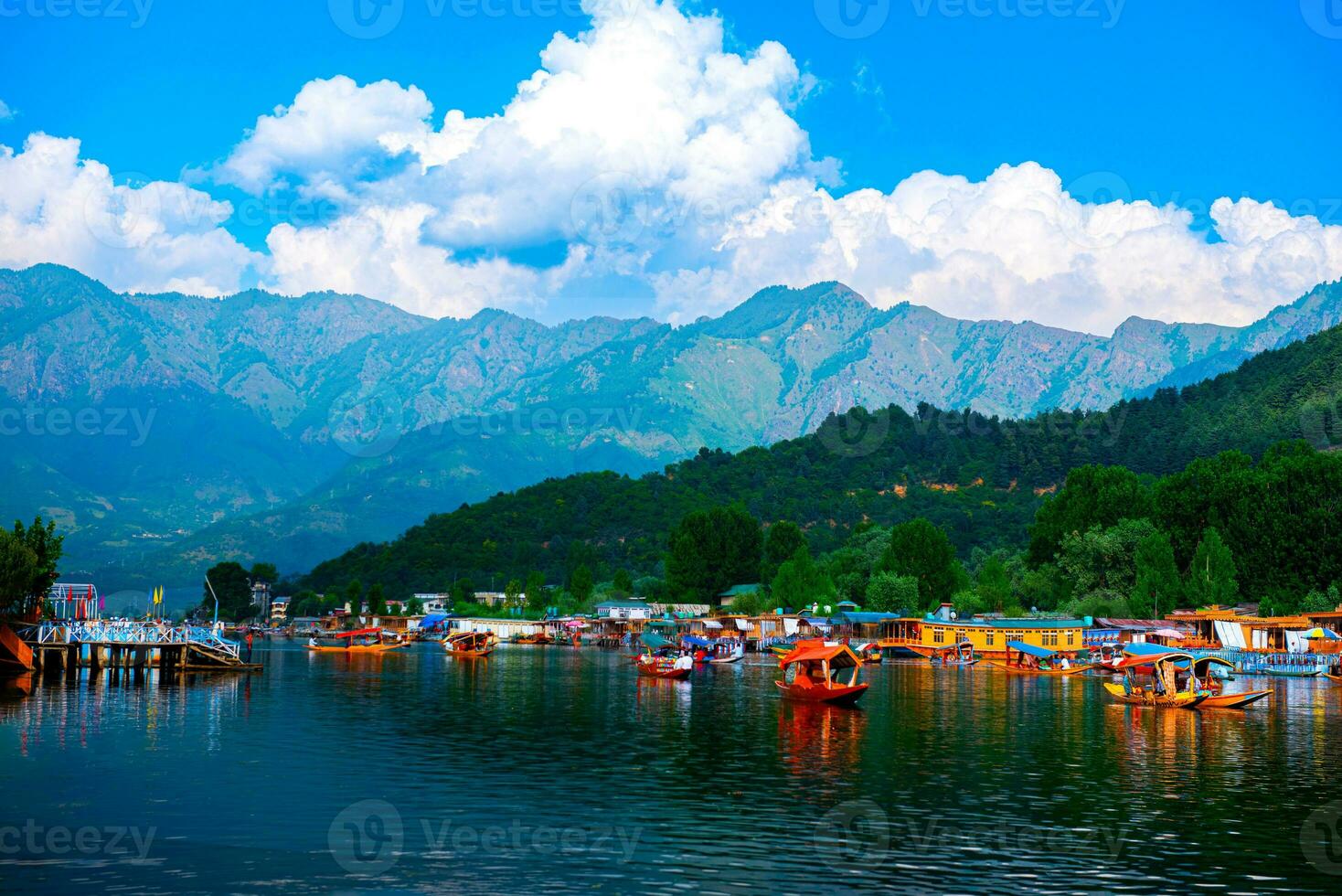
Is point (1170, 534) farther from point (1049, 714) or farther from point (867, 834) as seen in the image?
point (867, 834)

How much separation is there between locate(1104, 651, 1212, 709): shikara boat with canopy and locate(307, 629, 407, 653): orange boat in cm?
11956

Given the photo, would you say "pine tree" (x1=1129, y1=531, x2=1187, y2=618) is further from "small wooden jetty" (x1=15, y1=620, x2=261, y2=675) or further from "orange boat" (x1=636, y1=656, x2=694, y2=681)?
"small wooden jetty" (x1=15, y1=620, x2=261, y2=675)

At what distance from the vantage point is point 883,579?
16975 centimetres

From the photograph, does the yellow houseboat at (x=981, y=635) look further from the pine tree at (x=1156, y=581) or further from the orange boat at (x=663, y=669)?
the orange boat at (x=663, y=669)

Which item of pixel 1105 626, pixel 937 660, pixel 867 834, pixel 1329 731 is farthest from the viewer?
pixel 937 660

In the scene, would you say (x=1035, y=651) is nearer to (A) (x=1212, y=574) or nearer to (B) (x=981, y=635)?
(B) (x=981, y=635)

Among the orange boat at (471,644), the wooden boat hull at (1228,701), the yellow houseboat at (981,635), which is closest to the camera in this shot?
the wooden boat hull at (1228,701)

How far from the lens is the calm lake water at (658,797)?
29453 millimetres

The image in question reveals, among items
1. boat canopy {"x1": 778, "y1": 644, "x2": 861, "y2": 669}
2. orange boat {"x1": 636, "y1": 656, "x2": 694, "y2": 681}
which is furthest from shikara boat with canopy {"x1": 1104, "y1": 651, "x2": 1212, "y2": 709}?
orange boat {"x1": 636, "y1": 656, "x2": 694, "y2": 681}

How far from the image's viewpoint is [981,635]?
5694 inches

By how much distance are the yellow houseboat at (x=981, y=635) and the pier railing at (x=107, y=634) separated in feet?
288

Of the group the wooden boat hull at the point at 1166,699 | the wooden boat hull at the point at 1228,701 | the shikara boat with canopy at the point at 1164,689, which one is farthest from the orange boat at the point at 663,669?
the wooden boat hull at the point at 1228,701

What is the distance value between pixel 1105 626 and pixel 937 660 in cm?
2024

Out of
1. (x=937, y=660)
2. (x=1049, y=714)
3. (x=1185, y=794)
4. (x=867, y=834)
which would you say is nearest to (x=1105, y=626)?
(x=937, y=660)
